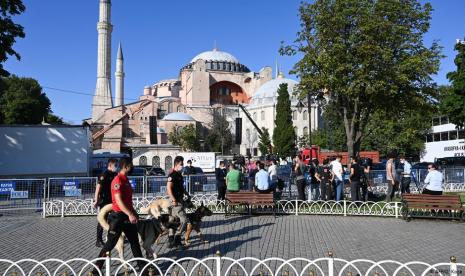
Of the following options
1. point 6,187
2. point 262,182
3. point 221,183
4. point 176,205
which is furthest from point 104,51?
point 176,205

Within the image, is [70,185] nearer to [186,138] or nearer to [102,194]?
[102,194]

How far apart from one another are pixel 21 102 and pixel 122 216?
5425 cm

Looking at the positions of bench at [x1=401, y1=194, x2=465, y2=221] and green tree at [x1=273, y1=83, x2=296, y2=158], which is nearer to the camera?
bench at [x1=401, y1=194, x2=465, y2=221]

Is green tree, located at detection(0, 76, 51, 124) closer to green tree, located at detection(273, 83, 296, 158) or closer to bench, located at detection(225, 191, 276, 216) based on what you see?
green tree, located at detection(273, 83, 296, 158)

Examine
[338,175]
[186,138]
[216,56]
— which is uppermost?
[216,56]

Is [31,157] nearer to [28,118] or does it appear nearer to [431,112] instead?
[431,112]

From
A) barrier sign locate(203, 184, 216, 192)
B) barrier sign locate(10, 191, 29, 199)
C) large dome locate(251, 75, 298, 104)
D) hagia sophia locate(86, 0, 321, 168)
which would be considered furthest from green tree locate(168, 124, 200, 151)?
barrier sign locate(10, 191, 29, 199)

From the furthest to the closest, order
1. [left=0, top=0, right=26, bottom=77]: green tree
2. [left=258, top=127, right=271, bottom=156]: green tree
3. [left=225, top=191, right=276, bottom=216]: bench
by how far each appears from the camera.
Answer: [left=258, top=127, right=271, bottom=156]: green tree < [left=0, top=0, right=26, bottom=77]: green tree < [left=225, top=191, right=276, bottom=216]: bench

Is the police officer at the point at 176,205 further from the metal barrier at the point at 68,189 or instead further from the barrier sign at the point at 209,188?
the barrier sign at the point at 209,188

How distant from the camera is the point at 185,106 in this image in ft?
257

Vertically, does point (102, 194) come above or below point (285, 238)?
above

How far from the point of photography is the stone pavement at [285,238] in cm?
755

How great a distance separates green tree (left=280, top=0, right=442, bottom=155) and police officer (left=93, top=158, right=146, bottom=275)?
33.2 ft

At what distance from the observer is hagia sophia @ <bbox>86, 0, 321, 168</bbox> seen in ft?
217
